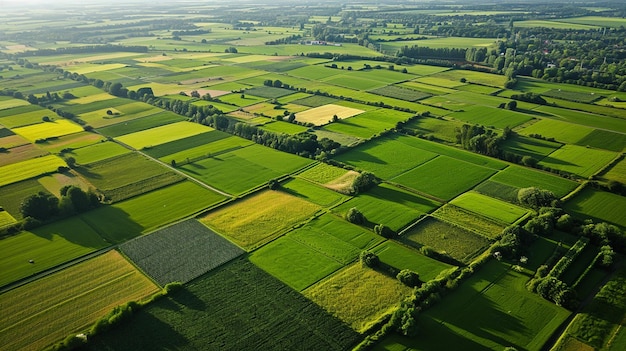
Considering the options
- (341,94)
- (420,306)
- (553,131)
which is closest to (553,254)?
(420,306)

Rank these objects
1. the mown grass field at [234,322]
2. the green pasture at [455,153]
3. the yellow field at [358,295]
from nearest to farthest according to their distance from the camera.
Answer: the mown grass field at [234,322] → the yellow field at [358,295] → the green pasture at [455,153]

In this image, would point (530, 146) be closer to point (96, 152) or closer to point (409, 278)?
point (409, 278)

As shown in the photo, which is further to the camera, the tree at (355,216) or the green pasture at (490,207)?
the green pasture at (490,207)

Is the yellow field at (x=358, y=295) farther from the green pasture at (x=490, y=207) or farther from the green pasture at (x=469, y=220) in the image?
the green pasture at (x=490, y=207)

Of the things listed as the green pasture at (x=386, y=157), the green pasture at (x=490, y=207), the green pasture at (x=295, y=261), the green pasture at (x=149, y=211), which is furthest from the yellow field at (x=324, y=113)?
the green pasture at (x=295, y=261)

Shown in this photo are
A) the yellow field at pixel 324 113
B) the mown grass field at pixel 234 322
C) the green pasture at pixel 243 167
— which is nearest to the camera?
the mown grass field at pixel 234 322
